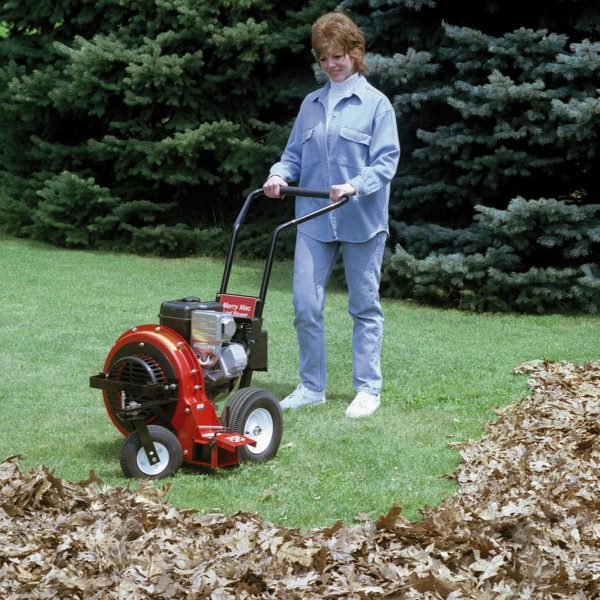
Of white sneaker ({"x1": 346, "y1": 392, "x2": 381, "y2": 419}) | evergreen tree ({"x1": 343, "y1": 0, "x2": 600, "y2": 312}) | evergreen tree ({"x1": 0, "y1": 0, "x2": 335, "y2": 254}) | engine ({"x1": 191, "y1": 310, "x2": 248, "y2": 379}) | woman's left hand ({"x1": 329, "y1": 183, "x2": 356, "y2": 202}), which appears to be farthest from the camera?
evergreen tree ({"x1": 0, "y1": 0, "x2": 335, "y2": 254})

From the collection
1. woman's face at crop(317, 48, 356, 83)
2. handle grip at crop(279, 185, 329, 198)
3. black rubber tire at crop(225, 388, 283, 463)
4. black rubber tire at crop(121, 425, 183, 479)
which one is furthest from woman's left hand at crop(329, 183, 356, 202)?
black rubber tire at crop(121, 425, 183, 479)

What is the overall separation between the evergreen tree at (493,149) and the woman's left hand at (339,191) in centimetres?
373

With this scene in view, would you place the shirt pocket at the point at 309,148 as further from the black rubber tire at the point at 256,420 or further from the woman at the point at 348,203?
the black rubber tire at the point at 256,420

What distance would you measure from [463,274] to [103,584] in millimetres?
6260

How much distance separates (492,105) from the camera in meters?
8.91

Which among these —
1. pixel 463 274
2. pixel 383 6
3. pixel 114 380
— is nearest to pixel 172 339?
pixel 114 380

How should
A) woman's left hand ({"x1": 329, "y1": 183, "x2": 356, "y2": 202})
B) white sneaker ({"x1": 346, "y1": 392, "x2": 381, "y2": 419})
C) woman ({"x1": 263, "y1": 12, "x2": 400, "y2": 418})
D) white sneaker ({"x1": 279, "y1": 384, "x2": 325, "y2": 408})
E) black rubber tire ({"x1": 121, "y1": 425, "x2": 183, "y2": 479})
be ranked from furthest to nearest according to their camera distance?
1. white sneaker ({"x1": 279, "y1": 384, "x2": 325, "y2": 408})
2. white sneaker ({"x1": 346, "y1": 392, "x2": 381, "y2": 419})
3. woman ({"x1": 263, "y1": 12, "x2": 400, "y2": 418})
4. woman's left hand ({"x1": 329, "y1": 183, "x2": 356, "y2": 202})
5. black rubber tire ({"x1": 121, "y1": 425, "x2": 183, "y2": 479})

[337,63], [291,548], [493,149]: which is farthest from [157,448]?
[493,149]

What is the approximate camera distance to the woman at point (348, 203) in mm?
5453

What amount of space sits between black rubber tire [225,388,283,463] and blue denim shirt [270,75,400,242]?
120cm

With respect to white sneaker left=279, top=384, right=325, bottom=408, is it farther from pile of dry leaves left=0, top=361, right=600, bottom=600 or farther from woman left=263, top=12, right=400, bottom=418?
pile of dry leaves left=0, top=361, right=600, bottom=600

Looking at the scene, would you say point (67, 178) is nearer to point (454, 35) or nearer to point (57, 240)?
point (57, 240)

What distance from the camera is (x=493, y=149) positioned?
925 cm

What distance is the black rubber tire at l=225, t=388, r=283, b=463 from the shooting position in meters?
4.62
